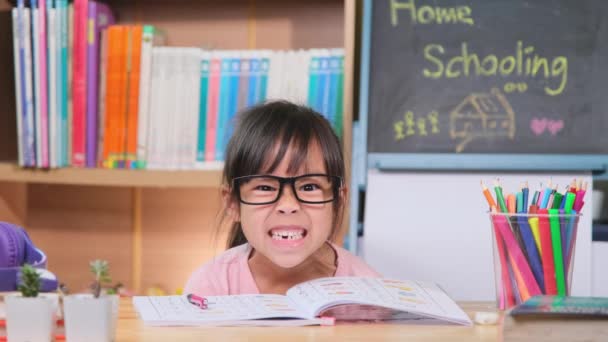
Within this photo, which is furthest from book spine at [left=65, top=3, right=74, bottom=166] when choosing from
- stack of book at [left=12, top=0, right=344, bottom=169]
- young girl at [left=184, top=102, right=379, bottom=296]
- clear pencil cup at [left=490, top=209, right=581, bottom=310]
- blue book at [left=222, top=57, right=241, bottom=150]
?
clear pencil cup at [left=490, top=209, right=581, bottom=310]

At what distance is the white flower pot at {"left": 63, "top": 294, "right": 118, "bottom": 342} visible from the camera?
74 cm

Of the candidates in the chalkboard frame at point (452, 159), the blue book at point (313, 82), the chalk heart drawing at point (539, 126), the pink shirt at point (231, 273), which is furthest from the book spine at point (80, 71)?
the chalk heart drawing at point (539, 126)

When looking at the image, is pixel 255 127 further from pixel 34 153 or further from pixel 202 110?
pixel 34 153

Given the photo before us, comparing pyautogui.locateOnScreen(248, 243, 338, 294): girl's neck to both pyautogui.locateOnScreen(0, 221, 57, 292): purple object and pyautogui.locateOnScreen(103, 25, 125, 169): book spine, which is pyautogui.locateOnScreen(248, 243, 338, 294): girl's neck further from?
pyautogui.locateOnScreen(103, 25, 125, 169): book spine

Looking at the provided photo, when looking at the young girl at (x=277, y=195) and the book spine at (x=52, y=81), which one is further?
the book spine at (x=52, y=81)

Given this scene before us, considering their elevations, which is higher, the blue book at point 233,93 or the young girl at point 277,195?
the blue book at point 233,93

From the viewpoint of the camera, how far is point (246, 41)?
8.06ft

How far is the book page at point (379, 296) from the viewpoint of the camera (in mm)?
920

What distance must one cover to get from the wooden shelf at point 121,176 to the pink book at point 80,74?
58mm

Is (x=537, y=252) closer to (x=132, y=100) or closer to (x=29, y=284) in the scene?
(x=29, y=284)

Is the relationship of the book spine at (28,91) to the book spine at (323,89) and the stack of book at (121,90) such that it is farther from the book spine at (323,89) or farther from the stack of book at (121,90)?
the book spine at (323,89)

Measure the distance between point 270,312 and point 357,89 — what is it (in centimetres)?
141

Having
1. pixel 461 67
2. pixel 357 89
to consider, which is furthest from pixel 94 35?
pixel 461 67

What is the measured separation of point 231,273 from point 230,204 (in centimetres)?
14
